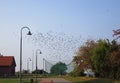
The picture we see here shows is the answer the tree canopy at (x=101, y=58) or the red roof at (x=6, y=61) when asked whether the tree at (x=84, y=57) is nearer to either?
the tree canopy at (x=101, y=58)

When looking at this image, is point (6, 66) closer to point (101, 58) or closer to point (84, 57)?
point (84, 57)

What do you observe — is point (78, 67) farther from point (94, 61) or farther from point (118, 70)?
point (118, 70)

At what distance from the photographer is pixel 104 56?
68.2 metres

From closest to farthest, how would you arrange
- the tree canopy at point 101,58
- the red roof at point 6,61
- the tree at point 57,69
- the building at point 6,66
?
the tree canopy at point 101,58 → the building at point 6,66 → the red roof at point 6,61 → the tree at point 57,69

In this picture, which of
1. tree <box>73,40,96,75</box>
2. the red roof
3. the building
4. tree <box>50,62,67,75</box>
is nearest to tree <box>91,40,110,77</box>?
tree <box>73,40,96,75</box>

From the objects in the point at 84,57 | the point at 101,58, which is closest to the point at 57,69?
the point at 84,57

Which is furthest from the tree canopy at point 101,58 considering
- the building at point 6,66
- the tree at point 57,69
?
the tree at point 57,69

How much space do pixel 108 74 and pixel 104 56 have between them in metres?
4.15

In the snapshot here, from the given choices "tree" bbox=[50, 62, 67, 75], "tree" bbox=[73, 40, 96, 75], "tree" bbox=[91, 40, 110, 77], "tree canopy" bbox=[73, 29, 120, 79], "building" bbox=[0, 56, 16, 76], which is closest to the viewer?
"tree canopy" bbox=[73, 29, 120, 79]

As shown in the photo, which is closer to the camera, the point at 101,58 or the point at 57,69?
the point at 101,58

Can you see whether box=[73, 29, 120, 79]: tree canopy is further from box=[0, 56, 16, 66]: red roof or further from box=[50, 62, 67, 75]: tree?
box=[50, 62, 67, 75]: tree

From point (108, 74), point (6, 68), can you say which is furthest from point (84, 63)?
point (6, 68)

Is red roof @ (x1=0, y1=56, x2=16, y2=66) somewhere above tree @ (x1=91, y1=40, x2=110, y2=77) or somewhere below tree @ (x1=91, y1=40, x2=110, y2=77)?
above

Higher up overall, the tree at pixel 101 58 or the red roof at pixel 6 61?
the red roof at pixel 6 61
